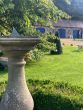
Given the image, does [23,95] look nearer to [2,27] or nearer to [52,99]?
[52,99]

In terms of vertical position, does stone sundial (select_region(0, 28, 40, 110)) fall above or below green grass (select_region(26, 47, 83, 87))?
above

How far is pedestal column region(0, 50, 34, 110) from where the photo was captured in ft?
21.1

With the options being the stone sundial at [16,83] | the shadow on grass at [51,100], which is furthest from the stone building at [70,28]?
the stone sundial at [16,83]

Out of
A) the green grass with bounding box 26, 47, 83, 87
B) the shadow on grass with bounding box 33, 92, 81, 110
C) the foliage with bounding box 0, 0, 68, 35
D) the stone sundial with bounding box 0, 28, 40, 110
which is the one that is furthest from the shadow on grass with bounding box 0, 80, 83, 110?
the foliage with bounding box 0, 0, 68, 35

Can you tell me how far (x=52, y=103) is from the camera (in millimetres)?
6641

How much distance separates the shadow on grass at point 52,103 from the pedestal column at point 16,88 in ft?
1.30

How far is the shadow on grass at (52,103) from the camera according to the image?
6391 mm

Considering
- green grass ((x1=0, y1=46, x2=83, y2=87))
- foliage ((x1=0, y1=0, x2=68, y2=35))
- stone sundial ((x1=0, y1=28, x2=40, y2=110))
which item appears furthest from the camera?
foliage ((x1=0, y1=0, x2=68, y2=35))

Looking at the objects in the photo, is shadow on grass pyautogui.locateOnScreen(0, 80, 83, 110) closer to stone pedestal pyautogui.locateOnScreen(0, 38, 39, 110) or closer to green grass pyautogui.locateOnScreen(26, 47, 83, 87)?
stone pedestal pyautogui.locateOnScreen(0, 38, 39, 110)

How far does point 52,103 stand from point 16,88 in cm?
76

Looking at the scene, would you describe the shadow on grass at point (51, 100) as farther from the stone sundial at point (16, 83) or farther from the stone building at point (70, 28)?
the stone building at point (70, 28)

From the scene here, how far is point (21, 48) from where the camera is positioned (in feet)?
20.5

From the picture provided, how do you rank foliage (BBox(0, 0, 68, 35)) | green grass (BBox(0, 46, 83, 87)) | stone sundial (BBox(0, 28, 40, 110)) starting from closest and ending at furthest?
stone sundial (BBox(0, 28, 40, 110)), green grass (BBox(0, 46, 83, 87)), foliage (BBox(0, 0, 68, 35))

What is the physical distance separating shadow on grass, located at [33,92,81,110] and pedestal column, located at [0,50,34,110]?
40 cm
